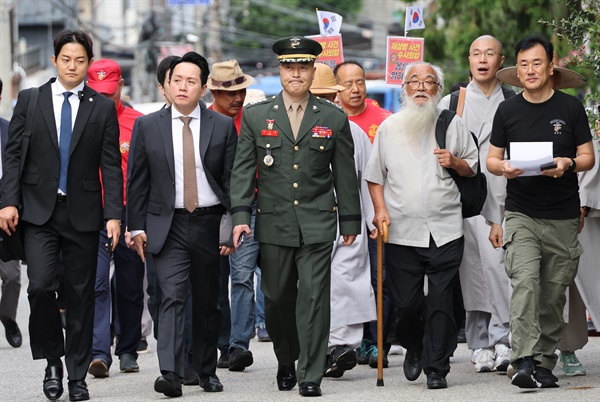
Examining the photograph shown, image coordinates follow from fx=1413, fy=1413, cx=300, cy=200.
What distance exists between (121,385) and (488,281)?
2673 millimetres

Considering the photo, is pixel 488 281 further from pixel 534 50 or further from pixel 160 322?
pixel 160 322

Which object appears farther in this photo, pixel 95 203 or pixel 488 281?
pixel 488 281

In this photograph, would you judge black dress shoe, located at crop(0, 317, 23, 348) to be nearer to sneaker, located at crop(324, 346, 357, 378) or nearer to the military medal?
sneaker, located at crop(324, 346, 357, 378)

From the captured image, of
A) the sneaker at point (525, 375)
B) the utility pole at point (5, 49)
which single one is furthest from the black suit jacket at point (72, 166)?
the utility pole at point (5, 49)

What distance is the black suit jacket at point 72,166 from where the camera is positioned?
28.6 feet

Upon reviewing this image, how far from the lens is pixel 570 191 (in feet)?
29.5

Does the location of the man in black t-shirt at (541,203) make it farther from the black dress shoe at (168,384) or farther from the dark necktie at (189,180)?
the black dress shoe at (168,384)

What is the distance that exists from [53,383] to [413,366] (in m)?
2.32

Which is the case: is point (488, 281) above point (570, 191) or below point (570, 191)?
below

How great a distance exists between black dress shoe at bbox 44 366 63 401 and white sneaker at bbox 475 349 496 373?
2.97 m

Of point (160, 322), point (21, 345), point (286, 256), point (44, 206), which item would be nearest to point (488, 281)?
point (286, 256)

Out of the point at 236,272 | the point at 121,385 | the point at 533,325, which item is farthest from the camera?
the point at 236,272

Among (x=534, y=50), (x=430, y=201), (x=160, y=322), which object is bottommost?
(x=160, y=322)

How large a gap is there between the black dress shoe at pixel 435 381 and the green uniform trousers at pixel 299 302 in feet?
2.32
